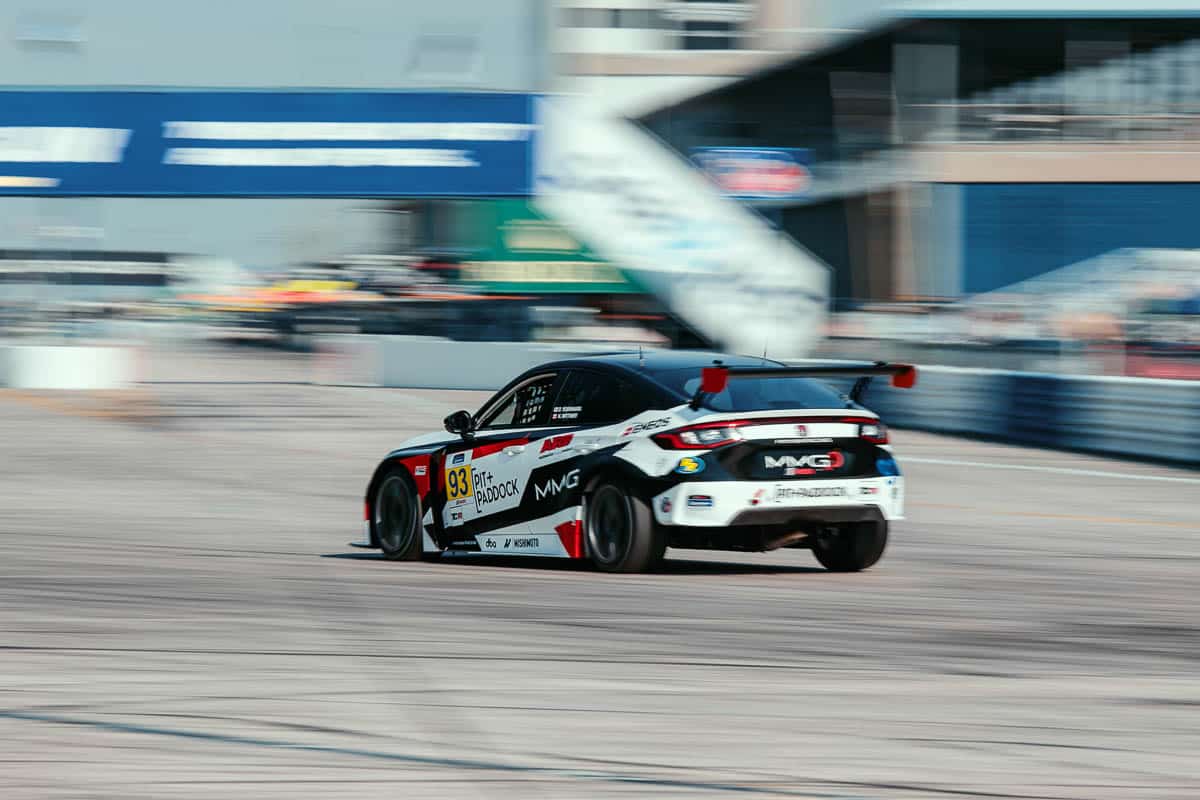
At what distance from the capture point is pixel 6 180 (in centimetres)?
3478

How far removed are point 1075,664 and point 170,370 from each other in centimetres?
3122

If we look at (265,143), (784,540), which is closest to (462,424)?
(784,540)

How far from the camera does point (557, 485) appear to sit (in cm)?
1011

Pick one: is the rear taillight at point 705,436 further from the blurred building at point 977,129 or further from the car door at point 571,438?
the blurred building at point 977,129

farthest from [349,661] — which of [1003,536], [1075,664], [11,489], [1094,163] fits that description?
[1094,163]

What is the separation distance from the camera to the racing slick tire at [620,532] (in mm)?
9602

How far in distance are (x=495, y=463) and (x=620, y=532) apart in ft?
3.72

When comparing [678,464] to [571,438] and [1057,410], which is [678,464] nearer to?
[571,438]

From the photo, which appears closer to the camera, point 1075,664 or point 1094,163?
point 1075,664

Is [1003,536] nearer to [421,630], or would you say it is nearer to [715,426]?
[715,426]

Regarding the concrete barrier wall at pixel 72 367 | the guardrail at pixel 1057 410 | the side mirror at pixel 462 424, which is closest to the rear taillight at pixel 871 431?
the side mirror at pixel 462 424

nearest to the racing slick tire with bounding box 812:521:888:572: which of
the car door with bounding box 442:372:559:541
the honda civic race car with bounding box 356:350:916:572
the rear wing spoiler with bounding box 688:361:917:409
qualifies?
the honda civic race car with bounding box 356:350:916:572

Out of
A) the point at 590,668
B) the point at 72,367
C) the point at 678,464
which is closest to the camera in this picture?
the point at 590,668

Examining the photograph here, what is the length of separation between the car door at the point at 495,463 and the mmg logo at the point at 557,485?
143mm
